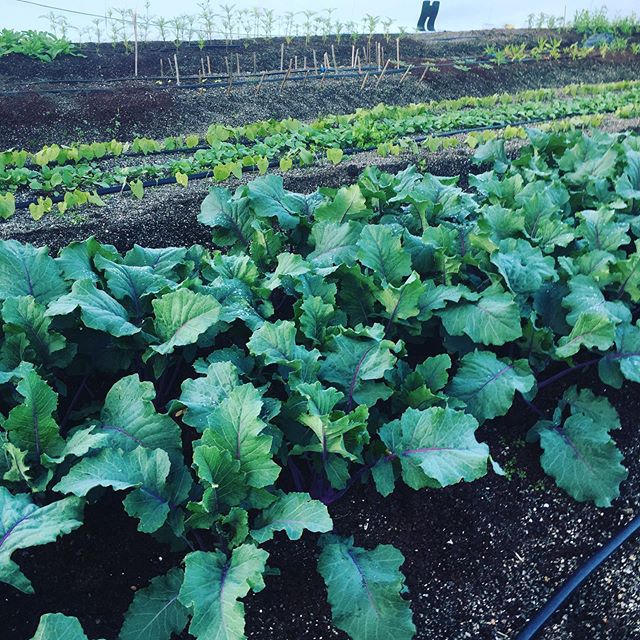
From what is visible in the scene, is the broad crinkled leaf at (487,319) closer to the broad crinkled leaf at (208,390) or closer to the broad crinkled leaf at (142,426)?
the broad crinkled leaf at (208,390)

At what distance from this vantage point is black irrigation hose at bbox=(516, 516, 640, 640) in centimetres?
227

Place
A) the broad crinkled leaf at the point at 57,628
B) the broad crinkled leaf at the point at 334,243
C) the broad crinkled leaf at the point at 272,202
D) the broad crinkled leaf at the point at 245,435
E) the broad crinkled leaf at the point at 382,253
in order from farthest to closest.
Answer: the broad crinkled leaf at the point at 272,202 → the broad crinkled leaf at the point at 334,243 → the broad crinkled leaf at the point at 382,253 → the broad crinkled leaf at the point at 245,435 → the broad crinkled leaf at the point at 57,628

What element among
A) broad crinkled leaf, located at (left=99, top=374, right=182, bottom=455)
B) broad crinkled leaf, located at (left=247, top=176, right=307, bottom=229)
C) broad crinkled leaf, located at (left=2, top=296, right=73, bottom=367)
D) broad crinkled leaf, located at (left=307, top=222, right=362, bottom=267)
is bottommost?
broad crinkled leaf, located at (left=99, top=374, right=182, bottom=455)

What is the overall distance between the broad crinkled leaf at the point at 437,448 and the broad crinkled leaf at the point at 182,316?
754mm

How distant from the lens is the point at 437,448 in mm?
2232

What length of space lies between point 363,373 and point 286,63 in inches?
496

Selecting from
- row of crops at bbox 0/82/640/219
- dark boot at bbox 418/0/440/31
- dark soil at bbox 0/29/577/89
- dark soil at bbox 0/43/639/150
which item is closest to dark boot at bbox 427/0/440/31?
dark boot at bbox 418/0/440/31

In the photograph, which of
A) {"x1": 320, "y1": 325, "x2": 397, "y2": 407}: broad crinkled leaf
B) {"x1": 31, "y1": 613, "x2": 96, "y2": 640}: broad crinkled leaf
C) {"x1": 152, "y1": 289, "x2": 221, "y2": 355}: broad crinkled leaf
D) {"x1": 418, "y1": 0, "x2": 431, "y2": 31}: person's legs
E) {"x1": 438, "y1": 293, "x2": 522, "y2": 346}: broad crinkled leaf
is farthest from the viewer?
{"x1": 418, "y1": 0, "x2": 431, "y2": 31}: person's legs

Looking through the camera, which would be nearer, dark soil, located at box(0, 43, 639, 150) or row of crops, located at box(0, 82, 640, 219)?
row of crops, located at box(0, 82, 640, 219)

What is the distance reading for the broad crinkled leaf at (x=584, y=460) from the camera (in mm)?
2638

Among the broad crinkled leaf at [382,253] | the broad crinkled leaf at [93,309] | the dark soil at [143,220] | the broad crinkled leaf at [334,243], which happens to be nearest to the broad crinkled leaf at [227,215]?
the broad crinkled leaf at [334,243]

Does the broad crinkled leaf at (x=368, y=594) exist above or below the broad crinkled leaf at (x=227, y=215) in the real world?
below

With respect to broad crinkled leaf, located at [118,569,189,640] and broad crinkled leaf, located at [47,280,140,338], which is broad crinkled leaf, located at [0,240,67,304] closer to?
broad crinkled leaf, located at [47,280,140,338]

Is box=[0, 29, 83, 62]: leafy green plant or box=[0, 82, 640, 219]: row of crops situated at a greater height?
box=[0, 29, 83, 62]: leafy green plant
